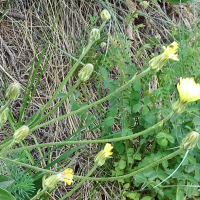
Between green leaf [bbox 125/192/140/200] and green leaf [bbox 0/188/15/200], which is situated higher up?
green leaf [bbox 0/188/15/200]

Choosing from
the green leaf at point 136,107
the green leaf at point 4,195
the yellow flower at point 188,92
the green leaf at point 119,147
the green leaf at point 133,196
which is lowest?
the green leaf at point 133,196

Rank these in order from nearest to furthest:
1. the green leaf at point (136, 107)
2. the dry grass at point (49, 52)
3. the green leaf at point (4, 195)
A: 1. the green leaf at point (4, 195)
2. the green leaf at point (136, 107)
3. the dry grass at point (49, 52)

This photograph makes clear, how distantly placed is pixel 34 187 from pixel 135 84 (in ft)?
1.64

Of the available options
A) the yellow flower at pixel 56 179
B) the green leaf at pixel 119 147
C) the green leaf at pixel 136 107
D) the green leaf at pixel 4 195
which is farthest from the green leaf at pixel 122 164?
the green leaf at pixel 4 195

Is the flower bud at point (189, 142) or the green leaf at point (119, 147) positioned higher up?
the flower bud at point (189, 142)

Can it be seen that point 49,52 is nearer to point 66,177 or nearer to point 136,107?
point 136,107

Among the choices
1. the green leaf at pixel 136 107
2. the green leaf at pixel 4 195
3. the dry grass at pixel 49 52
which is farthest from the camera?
the dry grass at pixel 49 52

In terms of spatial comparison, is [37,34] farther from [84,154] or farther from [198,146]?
[198,146]

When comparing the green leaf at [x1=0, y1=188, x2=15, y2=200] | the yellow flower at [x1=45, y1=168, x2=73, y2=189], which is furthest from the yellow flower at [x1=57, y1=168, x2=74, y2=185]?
the green leaf at [x1=0, y1=188, x2=15, y2=200]

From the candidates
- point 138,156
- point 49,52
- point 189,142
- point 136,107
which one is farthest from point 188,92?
point 49,52

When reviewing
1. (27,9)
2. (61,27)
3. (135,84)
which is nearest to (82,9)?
(61,27)

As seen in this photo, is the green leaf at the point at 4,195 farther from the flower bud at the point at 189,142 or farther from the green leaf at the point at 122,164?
the green leaf at the point at 122,164

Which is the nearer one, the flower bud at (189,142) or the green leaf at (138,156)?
the flower bud at (189,142)

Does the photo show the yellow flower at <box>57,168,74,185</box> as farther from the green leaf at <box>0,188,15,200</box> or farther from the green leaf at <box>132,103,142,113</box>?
the green leaf at <box>132,103,142,113</box>
